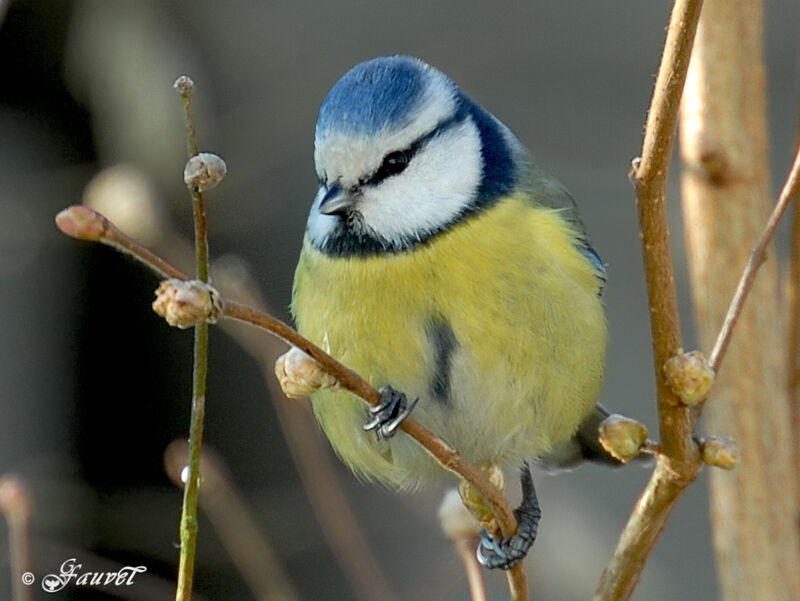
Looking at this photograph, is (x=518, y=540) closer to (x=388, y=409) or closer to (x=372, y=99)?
(x=388, y=409)

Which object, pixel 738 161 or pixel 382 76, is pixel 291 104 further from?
pixel 738 161

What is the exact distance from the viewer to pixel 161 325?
3.12 metres

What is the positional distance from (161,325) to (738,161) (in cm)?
213

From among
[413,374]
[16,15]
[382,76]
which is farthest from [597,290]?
[16,15]

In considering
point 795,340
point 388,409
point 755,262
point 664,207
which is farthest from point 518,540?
point 664,207

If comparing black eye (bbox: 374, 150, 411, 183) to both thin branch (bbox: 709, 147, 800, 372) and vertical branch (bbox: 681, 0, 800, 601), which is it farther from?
thin branch (bbox: 709, 147, 800, 372)

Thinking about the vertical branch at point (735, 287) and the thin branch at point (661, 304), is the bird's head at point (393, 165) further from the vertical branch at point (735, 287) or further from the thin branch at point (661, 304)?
the thin branch at point (661, 304)

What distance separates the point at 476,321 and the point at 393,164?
9.2 inches

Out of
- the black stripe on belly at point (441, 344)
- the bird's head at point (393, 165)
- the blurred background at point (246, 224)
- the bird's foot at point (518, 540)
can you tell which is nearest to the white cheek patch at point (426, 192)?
the bird's head at point (393, 165)

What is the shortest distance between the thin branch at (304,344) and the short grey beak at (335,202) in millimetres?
486

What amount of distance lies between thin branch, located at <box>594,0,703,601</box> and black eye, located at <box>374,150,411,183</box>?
53 cm

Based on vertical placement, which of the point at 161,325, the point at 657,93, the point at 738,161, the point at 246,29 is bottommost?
the point at 161,325

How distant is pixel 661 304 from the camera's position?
959 mm

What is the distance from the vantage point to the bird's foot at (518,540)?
1.30 metres
